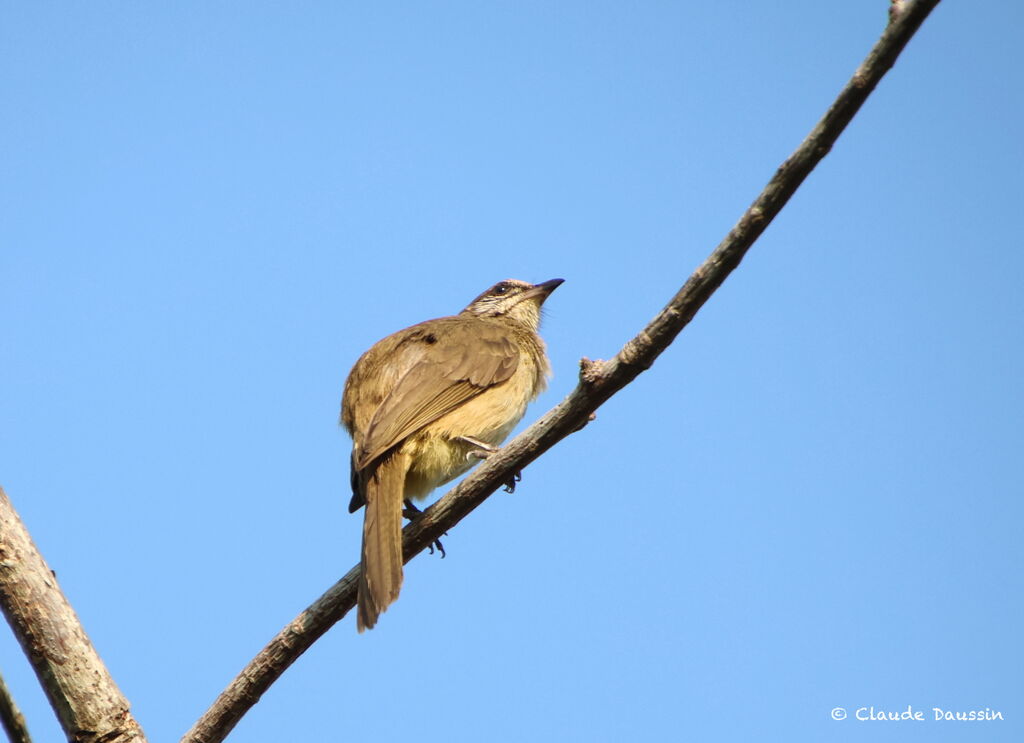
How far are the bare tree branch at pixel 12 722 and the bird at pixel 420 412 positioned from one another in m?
1.56

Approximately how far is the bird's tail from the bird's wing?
0.42ft

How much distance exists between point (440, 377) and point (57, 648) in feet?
8.25

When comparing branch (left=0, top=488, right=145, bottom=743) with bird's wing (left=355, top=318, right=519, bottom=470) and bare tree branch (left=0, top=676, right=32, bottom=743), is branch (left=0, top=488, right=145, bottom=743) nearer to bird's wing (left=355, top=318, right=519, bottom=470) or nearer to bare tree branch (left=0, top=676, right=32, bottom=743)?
bare tree branch (left=0, top=676, right=32, bottom=743)

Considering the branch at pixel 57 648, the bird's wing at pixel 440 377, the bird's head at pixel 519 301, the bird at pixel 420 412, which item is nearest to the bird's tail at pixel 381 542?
the bird at pixel 420 412

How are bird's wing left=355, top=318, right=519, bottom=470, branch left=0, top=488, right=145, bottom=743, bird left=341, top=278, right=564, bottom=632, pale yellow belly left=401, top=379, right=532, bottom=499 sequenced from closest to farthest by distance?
branch left=0, top=488, right=145, bottom=743
bird left=341, top=278, right=564, bottom=632
bird's wing left=355, top=318, right=519, bottom=470
pale yellow belly left=401, top=379, right=532, bottom=499

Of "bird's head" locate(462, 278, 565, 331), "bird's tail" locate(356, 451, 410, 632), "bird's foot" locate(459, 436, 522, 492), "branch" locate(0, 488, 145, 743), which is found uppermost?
"bird's head" locate(462, 278, 565, 331)

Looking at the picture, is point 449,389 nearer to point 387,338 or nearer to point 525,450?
point 387,338

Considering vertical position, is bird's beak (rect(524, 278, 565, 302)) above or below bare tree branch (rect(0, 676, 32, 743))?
above

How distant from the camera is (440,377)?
5441 millimetres

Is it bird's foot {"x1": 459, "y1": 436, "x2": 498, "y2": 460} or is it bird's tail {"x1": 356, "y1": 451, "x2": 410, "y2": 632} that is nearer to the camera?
bird's tail {"x1": 356, "y1": 451, "x2": 410, "y2": 632}

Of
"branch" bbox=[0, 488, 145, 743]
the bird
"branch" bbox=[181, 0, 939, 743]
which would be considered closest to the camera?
"branch" bbox=[181, 0, 939, 743]

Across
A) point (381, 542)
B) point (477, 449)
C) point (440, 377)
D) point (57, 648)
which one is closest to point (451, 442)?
point (477, 449)

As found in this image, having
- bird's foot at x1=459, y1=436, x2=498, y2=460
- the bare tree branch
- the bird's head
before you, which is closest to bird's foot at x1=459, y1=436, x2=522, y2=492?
bird's foot at x1=459, y1=436, x2=498, y2=460

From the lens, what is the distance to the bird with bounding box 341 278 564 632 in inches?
176
